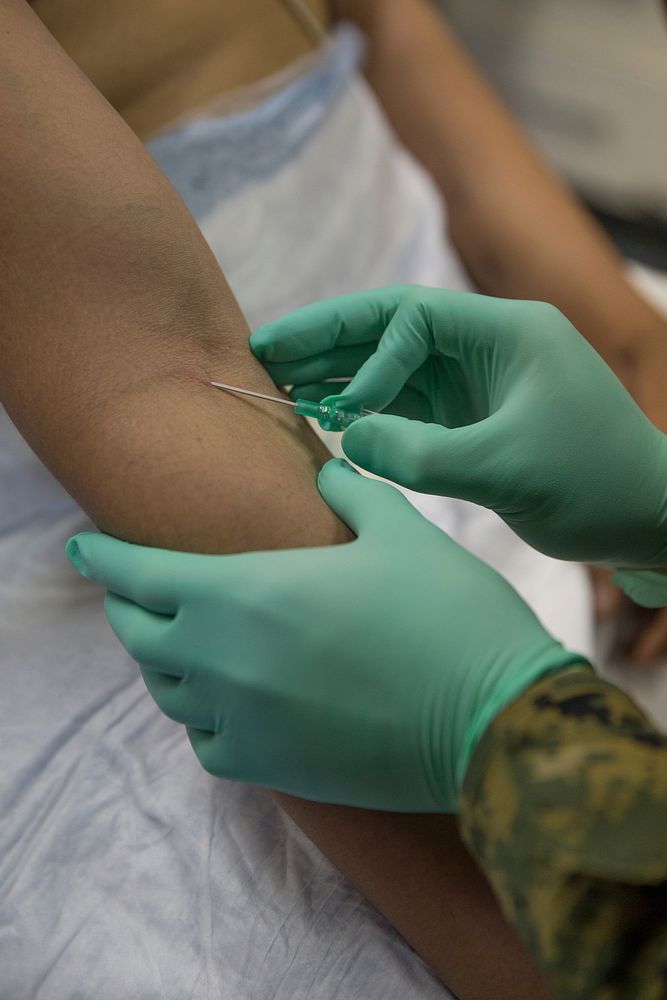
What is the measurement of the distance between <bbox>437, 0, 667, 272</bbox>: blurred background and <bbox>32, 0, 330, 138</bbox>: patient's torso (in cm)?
113

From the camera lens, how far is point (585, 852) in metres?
0.59

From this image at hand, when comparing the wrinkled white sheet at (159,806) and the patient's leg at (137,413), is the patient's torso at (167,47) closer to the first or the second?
the wrinkled white sheet at (159,806)

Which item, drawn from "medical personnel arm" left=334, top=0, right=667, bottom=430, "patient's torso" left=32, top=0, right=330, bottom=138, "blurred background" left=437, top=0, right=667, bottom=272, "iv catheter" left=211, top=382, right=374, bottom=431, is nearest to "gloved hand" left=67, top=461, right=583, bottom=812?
"iv catheter" left=211, top=382, right=374, bottom=431

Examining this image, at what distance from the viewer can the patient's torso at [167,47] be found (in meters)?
1.13

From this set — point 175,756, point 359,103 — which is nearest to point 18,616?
point 175,756

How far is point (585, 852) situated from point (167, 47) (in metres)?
1.16

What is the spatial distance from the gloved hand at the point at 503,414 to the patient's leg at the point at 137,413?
4.5 inches

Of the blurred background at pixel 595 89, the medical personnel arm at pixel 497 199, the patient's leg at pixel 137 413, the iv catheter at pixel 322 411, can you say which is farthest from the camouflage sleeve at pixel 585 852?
the blurred background at pixel 595 89

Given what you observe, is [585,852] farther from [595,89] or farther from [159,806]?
[595,89]

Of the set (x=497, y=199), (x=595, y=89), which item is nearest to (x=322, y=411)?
(x=497, y=199)

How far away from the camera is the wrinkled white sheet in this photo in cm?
84

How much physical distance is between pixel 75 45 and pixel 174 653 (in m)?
0.83

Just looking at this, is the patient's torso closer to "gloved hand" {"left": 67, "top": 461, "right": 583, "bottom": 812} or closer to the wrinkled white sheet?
the wrinkled white sheet

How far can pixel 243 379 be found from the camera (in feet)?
3.08
